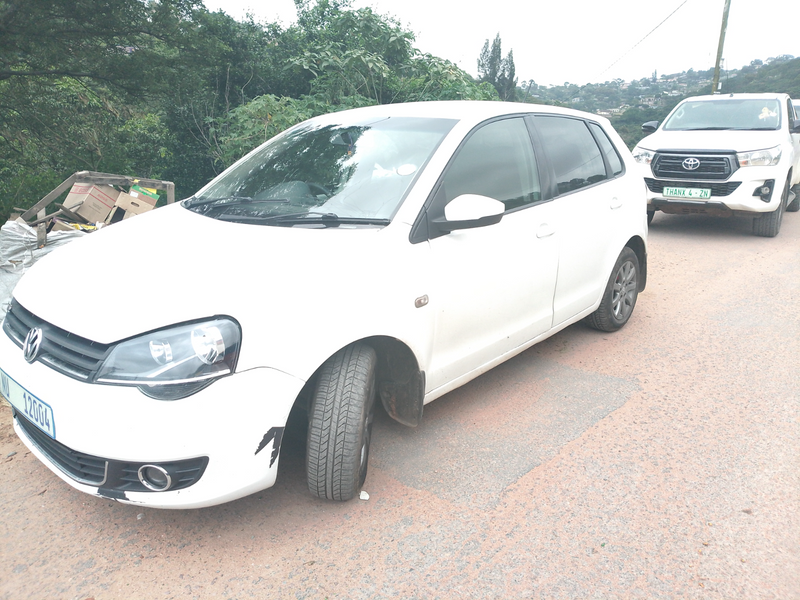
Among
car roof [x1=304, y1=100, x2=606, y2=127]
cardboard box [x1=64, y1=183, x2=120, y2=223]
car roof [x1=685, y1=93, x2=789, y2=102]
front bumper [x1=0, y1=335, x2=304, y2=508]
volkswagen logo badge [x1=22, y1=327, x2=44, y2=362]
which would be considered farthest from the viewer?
car roof [x1=685, y1=93, x2=789, y2=102]

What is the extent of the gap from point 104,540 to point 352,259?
157cm

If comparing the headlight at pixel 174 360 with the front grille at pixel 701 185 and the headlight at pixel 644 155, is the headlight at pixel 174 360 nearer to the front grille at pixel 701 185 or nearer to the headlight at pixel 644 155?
the front grille at pixel 701 185

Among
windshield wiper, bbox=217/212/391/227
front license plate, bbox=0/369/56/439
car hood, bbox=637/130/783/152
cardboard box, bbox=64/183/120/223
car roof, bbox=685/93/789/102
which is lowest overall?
front license plate, bbox=0/369/56/439

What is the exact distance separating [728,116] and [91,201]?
851cm

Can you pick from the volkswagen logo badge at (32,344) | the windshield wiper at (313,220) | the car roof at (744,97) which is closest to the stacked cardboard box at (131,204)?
the windshield wiper at (313,220)

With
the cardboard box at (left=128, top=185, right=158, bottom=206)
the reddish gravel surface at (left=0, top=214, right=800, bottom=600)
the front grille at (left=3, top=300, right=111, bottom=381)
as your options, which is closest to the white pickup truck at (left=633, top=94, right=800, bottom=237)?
the reddish gravel surface at (left=0, top=214, right=800, bottom=600)

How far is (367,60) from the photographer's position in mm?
9180

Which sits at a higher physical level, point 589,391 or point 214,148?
point 214,148

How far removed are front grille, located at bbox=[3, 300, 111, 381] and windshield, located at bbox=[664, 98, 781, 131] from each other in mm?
8983

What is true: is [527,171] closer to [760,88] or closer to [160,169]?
[160,169]

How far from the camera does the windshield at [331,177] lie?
117 inches

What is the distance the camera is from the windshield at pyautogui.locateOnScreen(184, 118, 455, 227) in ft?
9.79

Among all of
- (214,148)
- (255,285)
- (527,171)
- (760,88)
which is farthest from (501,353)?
(760,88)

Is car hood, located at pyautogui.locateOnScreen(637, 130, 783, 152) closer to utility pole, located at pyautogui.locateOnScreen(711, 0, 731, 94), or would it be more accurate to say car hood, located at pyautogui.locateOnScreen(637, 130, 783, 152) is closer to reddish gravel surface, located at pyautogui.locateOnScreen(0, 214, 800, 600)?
reddish gravel surface, located at pyautogui.locateOnScreen(0, 214, 800, 600)
